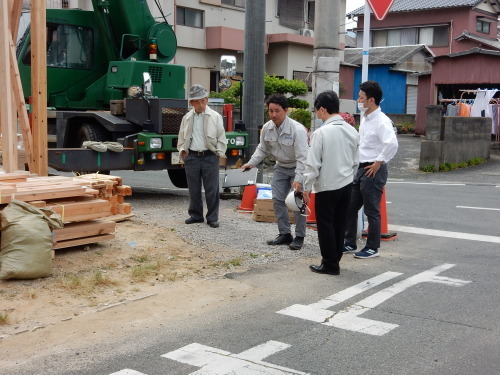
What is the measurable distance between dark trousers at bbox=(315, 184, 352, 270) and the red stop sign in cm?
322

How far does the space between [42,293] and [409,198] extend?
29.0ft

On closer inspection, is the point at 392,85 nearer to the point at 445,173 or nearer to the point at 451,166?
the point at 451,166

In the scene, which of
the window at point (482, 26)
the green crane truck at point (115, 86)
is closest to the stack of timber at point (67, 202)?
the green crane truck at point (115, 86)

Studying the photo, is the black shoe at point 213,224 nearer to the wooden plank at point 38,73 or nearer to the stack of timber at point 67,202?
the stack of timber at point 67,202

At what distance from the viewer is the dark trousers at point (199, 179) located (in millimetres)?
9500

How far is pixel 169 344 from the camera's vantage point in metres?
4.85

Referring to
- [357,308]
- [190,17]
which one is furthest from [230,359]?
[190,17]

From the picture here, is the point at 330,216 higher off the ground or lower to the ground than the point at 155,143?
lower

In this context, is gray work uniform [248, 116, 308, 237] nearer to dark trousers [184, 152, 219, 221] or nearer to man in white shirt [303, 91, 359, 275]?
man in white shirt [303, 91, 359, 275]

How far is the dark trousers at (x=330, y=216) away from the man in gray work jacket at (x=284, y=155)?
937 mm

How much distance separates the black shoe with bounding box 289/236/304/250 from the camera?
26.7ft

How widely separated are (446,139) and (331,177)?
45.2ft

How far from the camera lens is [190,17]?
28.7 meters

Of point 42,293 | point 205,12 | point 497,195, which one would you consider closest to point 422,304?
point 42,293
